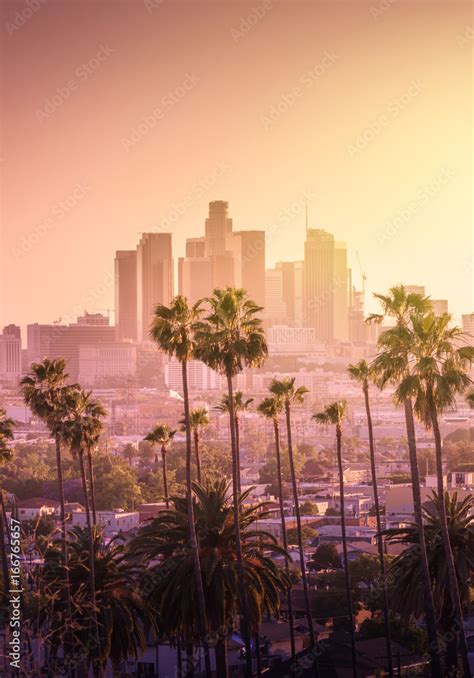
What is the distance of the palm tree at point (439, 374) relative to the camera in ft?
93.5

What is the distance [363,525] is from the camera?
9494 centimetres

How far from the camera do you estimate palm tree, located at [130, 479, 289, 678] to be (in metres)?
31.3

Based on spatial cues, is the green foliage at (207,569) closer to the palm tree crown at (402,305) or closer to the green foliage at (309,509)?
the palm tree crown at (402,305)

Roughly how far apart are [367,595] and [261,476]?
88.7 meters

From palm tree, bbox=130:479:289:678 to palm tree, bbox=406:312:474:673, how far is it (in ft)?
18.0

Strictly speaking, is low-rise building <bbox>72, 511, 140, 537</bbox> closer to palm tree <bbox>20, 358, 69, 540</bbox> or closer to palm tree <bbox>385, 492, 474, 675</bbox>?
palm tree <bbox>20, 358, 69, 540</bbox>

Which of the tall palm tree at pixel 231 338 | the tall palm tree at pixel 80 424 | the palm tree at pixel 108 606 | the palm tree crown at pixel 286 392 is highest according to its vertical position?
the tall palm tree at pixel 231 338

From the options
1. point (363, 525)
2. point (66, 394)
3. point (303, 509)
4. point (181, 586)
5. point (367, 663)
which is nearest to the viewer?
point (181, 586)

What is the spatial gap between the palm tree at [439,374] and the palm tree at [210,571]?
548cm

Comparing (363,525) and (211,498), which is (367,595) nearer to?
(211,498)

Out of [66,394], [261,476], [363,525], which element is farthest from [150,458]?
[66,394]

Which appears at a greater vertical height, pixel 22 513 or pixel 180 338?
pixel 180 338

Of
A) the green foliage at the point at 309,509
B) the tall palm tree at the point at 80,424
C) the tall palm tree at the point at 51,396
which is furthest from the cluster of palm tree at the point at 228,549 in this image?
the green foliage at the point at 309,509

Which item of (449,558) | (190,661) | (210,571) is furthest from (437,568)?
(190,661)
